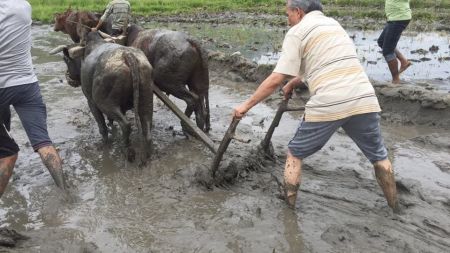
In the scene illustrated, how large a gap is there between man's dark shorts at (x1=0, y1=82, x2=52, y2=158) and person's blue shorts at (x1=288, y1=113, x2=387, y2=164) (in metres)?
2.28

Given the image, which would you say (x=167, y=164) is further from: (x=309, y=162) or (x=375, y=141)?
(x=375, y=141)

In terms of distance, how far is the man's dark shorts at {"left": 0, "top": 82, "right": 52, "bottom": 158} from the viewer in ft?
13.5

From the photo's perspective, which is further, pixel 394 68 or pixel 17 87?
pixel 394 68

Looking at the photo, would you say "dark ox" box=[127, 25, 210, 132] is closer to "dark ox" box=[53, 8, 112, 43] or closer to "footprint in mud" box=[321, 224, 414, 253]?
"dark ox" box=[53, 8, 112, 43]

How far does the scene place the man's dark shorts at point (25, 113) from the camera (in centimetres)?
412

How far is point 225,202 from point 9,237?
1967 millimetres

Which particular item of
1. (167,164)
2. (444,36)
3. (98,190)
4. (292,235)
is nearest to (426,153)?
(292,235)

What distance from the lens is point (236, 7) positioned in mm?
22125

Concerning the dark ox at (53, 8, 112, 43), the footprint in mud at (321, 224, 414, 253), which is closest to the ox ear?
the dark ox at (53, 8, 112, 43)

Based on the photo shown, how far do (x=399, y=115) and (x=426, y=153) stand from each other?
139 centimetres

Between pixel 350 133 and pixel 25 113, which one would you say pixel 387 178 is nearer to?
pixel 350 133

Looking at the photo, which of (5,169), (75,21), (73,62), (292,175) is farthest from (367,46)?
(5,169)

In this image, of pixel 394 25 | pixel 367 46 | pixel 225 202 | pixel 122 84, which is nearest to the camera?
pixel 225 202

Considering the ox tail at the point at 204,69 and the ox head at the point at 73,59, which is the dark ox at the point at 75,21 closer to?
the ox head at the point at 73,59
